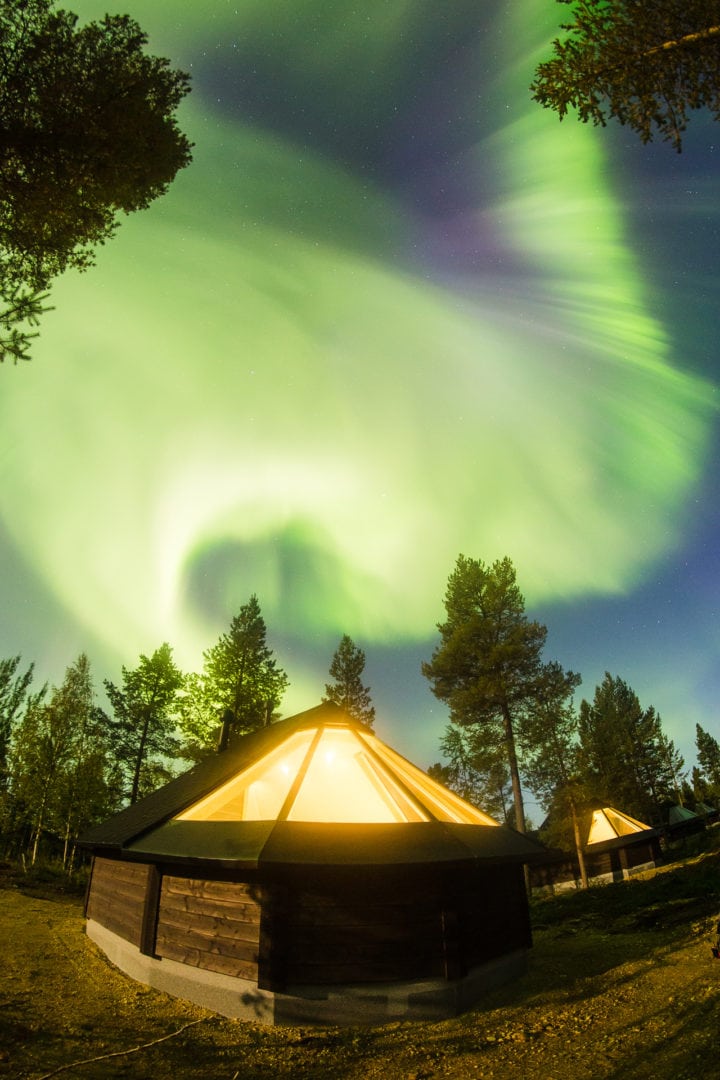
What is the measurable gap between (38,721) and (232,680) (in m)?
10.8

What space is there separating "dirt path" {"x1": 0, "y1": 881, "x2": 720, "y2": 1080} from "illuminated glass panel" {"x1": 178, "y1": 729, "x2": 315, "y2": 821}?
263 centimetres

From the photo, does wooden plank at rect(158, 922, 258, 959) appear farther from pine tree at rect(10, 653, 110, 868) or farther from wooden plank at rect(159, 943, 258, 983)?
pine tree at rect(10, 653, 110, 868)

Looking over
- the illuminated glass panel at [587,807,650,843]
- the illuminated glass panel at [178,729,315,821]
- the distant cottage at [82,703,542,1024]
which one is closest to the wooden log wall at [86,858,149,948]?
the distant cottage at [82,703,542,1024]

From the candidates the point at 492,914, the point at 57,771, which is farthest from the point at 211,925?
the point at 57,771

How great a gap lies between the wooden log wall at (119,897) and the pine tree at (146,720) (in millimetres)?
13882

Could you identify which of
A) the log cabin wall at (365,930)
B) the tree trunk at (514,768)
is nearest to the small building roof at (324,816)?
the log cabin wall at (365,930)

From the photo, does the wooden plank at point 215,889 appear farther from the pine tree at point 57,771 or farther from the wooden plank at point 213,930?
the pine tree at point 57,771

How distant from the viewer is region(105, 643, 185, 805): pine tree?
27172mm

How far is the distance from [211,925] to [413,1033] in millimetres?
3451

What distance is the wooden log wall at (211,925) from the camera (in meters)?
7.01

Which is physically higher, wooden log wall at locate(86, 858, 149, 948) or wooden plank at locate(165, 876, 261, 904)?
wooden plank at locate(165, 876, 261, 904)

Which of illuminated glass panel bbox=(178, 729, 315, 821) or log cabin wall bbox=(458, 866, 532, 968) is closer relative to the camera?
log cabin wall bbox=(458, 866, 532, 968)

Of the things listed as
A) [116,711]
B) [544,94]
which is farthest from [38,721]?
[544,94]

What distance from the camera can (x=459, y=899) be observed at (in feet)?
25.4
